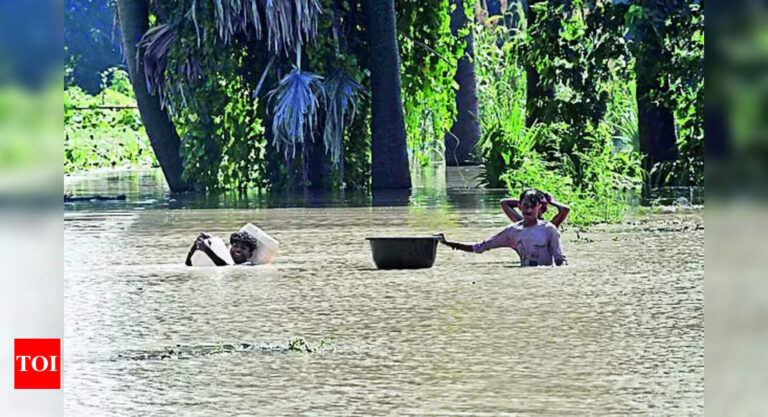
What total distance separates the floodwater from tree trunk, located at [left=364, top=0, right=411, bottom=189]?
6505 millimetres

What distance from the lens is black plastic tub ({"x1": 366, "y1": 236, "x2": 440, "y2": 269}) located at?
10797mm

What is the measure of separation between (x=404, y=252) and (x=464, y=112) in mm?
19935

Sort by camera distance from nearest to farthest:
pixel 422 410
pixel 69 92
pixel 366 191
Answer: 1. pixel 422 410
2. pixel 366 191
3. pixel 69 92

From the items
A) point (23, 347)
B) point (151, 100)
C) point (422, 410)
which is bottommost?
point (422, 410)

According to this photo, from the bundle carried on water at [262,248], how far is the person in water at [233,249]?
25 mm

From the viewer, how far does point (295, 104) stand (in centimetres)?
2025

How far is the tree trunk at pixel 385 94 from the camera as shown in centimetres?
2091

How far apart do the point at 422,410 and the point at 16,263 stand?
345cm

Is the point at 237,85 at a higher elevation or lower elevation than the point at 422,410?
higher

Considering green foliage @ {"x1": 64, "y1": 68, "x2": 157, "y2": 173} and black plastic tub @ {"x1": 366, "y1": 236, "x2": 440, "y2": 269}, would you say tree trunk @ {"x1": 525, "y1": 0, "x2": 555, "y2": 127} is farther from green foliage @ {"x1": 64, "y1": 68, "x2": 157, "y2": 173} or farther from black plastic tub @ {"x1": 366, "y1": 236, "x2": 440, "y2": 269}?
green foliage @ {"x1": 64, "y1": 68, "x2": 157, "y2": 173}

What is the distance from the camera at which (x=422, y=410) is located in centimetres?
556

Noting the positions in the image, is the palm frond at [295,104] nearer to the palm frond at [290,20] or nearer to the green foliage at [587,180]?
the palm frond at [290,20]

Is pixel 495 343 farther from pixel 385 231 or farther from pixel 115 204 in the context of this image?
pixel 115 204

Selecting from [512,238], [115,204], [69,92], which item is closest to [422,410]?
[512,238]
